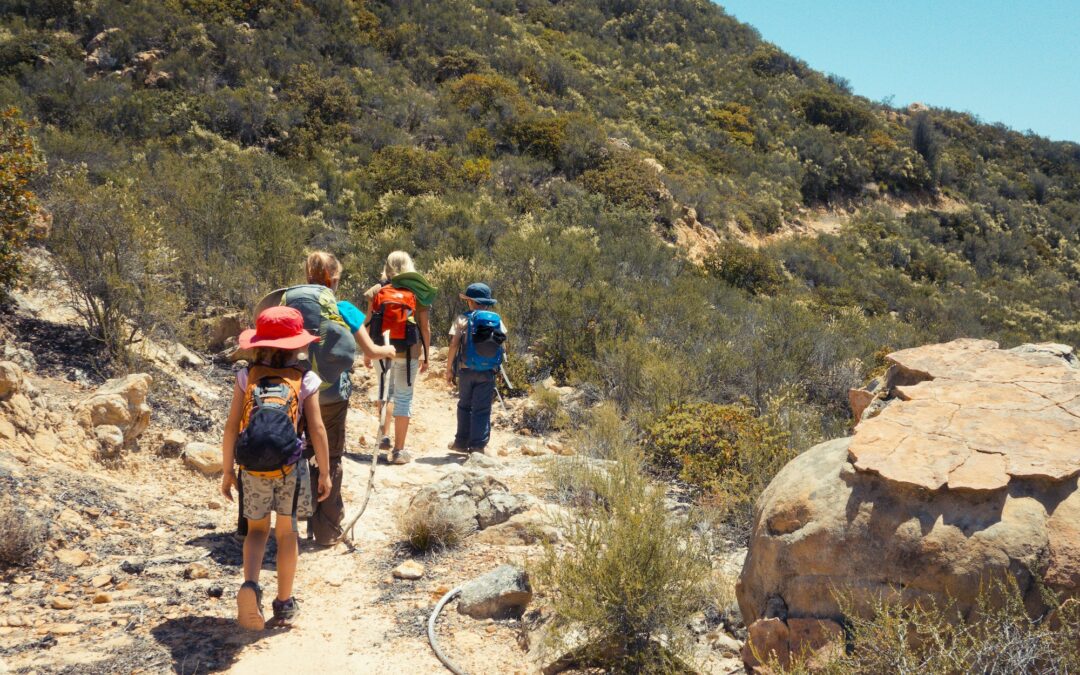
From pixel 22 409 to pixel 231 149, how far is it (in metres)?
14.3

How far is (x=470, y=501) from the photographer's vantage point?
4.82 metres

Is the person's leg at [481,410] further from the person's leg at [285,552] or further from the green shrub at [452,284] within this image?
the green shrub at [452,284]

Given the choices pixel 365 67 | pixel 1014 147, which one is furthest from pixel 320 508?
pixel 1014 147

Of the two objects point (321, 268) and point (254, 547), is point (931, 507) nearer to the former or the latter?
point (254, 547)

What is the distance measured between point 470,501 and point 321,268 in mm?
1826

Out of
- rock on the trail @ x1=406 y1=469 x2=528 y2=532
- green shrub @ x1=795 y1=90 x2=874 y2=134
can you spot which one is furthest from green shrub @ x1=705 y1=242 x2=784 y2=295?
green shrub @ x1=795 y1=90 x2=874 y2=134

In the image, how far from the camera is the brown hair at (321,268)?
446 centimetres

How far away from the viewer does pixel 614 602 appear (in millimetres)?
3256

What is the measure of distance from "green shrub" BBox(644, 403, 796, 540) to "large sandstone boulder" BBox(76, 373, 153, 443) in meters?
3.97

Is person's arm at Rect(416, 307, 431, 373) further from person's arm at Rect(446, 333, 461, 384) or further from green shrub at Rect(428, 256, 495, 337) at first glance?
green shrub at Rect(428, 256, 495, 337)

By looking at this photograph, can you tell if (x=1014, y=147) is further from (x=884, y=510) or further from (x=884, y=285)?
(x=884, y=510)

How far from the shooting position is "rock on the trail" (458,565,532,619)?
3.77 meters

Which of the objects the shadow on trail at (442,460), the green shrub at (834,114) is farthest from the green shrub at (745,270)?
the green shrub at (834,114)

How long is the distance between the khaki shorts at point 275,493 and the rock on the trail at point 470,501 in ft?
4.27
